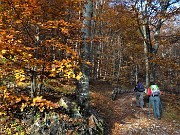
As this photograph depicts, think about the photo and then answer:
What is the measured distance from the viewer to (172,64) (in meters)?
17.8

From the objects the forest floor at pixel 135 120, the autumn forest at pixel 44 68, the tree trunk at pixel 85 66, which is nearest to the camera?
the autumn forest at pixel 44 68

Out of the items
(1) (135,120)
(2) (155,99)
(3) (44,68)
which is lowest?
(1) (135,120)

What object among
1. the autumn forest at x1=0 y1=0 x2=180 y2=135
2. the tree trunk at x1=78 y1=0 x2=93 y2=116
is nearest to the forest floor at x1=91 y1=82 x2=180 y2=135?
the autumn forest at x1=0 y1=0 x2=180 y2=135

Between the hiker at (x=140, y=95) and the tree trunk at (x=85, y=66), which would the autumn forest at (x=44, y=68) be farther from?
the hiker at (x=140, y=95)

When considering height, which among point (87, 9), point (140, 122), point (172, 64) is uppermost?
point (87, 9)

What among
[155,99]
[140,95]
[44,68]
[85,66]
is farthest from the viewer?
[140,95]

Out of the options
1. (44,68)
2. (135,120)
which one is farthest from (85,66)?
(135,120)

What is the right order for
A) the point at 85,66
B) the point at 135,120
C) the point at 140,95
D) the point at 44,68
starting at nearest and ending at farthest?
1. the point at 44,68
2. the point at 85,66
3. the point at 135,120
4. the point at 140,95

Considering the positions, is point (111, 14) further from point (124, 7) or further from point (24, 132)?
point (24, 132)

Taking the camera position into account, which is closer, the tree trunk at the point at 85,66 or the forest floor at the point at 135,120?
the tree trunk at the point at 85,66

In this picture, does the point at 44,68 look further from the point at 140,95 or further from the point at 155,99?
the point at 140,95

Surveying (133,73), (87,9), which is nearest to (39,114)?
(87,9)

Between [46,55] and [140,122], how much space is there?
6.34 meters

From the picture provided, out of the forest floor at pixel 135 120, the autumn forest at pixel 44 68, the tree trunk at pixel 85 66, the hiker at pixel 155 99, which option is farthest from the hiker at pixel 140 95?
the tree trunk at pixel 85 66
